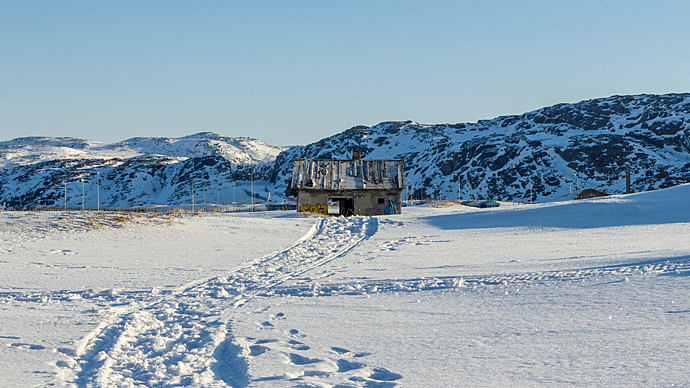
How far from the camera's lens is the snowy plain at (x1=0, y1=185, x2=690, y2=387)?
4570 mm

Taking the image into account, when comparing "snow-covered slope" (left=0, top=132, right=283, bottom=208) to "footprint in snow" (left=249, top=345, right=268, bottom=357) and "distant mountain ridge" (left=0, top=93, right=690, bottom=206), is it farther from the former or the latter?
"footprint in snow" (left=249, top=345, right=268, bottom=357)

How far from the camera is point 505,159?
99.6 m

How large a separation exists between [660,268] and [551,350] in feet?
15.7

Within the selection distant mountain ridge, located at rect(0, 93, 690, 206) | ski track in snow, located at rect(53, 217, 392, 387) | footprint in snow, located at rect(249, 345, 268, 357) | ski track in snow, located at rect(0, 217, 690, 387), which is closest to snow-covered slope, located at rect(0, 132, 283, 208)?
distant mountain ridge, located at rect(0, 93, 690, 206)

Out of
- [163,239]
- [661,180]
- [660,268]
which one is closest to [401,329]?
[660,268]

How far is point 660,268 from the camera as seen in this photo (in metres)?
8.48

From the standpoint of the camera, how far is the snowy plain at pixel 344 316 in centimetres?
457

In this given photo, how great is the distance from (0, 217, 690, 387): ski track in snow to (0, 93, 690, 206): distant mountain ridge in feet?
196

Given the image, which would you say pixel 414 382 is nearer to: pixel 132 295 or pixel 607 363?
pixel 607 363

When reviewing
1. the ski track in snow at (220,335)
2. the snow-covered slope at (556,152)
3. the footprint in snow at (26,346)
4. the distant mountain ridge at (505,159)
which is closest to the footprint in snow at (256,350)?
the ski track in snow at (220,335)

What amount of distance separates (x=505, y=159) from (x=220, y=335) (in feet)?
327

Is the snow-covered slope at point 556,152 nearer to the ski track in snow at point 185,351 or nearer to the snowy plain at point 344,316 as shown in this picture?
the snowy plain at point 344,316

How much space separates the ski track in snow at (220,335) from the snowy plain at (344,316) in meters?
0.02

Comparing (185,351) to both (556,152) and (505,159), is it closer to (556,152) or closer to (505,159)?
(505,159)
